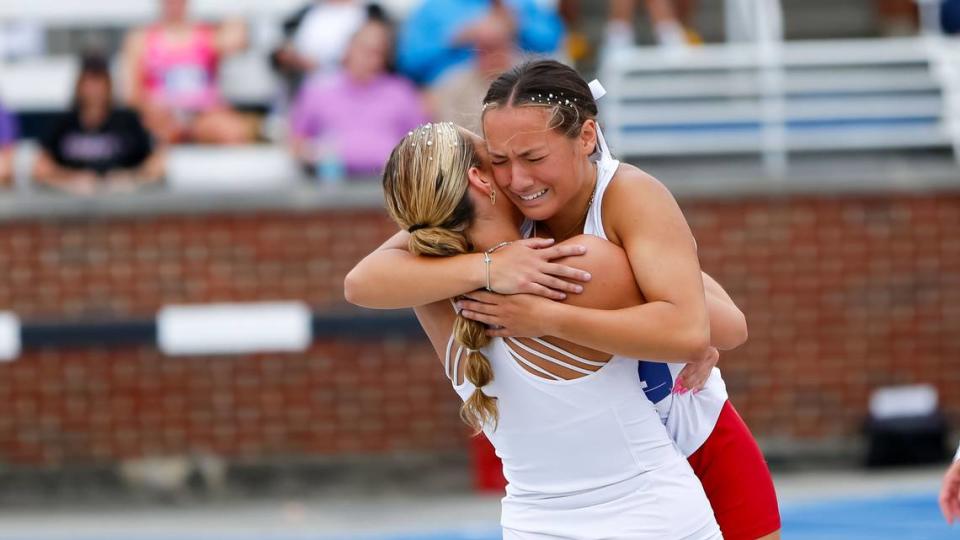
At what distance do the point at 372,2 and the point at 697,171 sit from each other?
6.95 feet

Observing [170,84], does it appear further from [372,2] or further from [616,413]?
[616,413]

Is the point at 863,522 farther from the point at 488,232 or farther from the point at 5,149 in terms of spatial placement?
the point at 5,149

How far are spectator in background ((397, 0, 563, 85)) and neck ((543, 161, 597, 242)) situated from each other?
538 cm

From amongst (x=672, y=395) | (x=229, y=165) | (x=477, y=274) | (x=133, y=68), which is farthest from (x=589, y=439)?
(x=133, y=68)

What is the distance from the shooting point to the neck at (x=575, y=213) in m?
3.03

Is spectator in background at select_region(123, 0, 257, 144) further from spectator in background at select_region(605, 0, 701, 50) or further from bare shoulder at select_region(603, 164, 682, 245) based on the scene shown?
bare shoulder at select_region(603, 164, 682, 245)

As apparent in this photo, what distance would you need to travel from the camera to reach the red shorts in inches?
132

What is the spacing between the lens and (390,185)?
297 centimetres

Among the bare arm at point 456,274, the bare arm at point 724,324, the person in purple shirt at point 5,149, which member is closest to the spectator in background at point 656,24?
the person in purple shirt at point 5,149

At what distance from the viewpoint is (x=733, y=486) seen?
3.36m

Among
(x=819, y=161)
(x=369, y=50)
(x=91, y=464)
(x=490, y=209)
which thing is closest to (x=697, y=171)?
(x=819, y=161)

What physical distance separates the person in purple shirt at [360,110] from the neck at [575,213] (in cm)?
526

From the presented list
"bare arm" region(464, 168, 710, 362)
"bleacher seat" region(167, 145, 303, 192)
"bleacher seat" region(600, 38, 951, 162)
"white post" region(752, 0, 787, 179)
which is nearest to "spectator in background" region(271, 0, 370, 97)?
"bleacher seat" region(167, 145, 303, 192)

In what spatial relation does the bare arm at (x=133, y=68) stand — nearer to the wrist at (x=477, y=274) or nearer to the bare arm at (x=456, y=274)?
the bare arm at (x=456, y=274)
